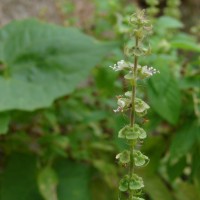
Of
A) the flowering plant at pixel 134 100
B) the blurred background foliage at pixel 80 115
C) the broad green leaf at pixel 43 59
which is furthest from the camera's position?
the broad green leaf at pixel 43 59

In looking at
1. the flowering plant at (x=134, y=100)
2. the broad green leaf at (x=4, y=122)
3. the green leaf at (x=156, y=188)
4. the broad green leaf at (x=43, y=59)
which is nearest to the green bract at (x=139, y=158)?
the flowering plant at (x=134, y=100)

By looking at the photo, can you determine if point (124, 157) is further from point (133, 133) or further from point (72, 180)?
point (72, 180)

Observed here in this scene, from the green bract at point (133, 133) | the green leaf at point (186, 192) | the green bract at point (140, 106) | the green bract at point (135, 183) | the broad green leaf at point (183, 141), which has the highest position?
the green bract at point (140, 106)

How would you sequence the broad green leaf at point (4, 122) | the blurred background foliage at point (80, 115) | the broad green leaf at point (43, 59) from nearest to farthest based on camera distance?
1. the broad green leaf at point (4, 122)
2. the blurred background foliage at point (80, 115)
3. the broad green leaf at point (43, 59)

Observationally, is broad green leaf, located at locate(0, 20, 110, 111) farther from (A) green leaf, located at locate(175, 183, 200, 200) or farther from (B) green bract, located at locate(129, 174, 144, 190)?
(B) green bract, located at locate(129, 174, 144, 190)

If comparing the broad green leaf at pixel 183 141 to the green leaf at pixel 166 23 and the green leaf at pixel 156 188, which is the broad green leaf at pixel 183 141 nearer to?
the green leaf at pixel 156 188

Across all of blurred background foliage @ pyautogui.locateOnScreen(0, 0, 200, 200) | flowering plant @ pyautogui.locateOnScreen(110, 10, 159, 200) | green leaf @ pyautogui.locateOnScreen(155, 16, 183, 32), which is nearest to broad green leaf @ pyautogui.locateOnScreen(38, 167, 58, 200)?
blurred background foliage @ pyautogui.locateOnScreen(0, 0, 200, 200)

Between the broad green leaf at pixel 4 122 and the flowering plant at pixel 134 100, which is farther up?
the flowering plant at pixel 134 100

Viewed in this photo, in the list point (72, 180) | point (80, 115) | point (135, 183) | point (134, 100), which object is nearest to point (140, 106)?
point (134, 100)
